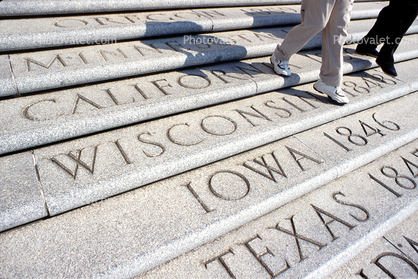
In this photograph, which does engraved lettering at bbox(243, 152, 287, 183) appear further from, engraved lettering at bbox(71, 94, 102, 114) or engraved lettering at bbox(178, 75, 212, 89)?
engraved lettering at bbox(71, 94, 102, 114)

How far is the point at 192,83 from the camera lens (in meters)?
3.32

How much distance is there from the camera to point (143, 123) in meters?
2.88

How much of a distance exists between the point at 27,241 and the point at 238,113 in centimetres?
220

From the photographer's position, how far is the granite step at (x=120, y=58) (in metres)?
2.80

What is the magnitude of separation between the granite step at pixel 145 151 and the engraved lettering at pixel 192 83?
0.97 feet

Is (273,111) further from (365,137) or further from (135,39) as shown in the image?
(135,39)

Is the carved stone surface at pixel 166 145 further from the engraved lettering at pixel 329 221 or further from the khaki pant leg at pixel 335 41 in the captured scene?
the engraved lettering at pixel 329 221

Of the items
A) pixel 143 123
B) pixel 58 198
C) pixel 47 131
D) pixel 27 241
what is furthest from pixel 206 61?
pixel 27 241

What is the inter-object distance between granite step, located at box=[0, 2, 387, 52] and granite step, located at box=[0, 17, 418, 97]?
0.09m

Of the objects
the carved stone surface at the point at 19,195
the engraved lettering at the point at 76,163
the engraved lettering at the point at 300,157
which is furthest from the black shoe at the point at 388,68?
the carved stone surface at the point at 19,195

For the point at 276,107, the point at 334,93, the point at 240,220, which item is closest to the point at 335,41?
the point at 334,93

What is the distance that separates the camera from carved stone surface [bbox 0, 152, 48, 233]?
193 centimetres

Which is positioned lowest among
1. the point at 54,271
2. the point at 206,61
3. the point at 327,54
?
the point at 54,271

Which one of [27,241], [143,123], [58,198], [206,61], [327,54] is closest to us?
[27,241]
